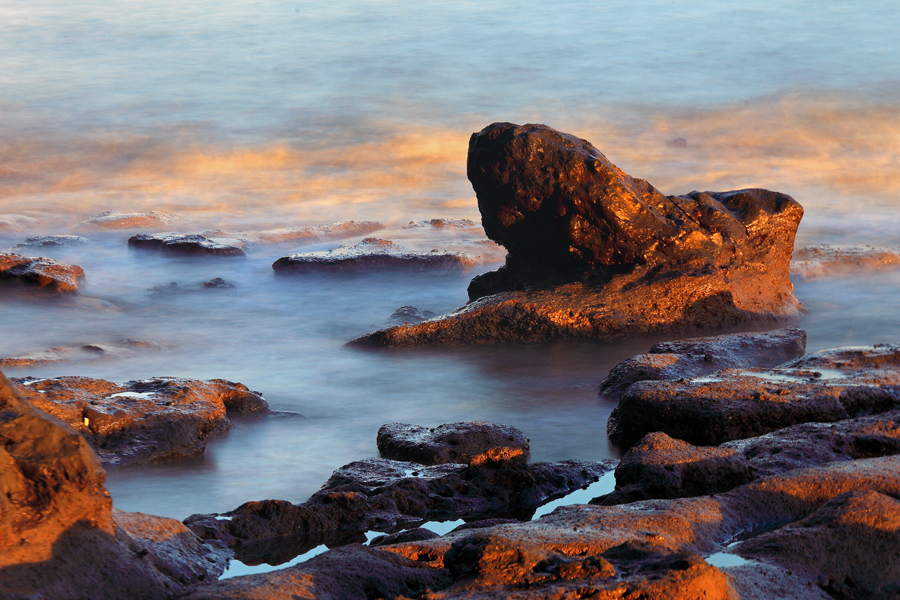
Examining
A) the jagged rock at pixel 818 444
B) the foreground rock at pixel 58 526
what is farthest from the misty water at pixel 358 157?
the foreground rock at pixel 58 526

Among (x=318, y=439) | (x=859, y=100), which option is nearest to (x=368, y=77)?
(x=859, y=100)

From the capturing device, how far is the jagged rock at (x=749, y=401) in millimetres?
4578

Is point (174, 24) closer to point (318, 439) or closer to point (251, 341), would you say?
point (251, 341)

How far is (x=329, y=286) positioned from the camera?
9531mm

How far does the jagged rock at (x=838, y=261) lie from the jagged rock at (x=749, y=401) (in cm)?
469

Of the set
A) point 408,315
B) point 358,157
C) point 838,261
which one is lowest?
point 408,315

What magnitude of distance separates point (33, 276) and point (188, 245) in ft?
7.32

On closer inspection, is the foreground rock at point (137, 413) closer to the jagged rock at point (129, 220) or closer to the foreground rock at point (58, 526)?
the foreground rock at point (58, 526)

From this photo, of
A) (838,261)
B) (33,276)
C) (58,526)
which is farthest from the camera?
(838,261)

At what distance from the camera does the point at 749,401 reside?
4.66 metres

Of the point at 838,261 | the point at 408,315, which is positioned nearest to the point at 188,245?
the point at 408,315

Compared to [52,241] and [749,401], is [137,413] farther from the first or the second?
[52,241]

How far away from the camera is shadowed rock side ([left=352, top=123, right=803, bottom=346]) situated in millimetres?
7191

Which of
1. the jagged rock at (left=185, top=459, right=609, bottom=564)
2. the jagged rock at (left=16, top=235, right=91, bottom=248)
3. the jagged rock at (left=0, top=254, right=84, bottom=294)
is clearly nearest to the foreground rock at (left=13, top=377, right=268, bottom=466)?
the jagged rock at (left=185, top=459, right=609, bottom=564)
